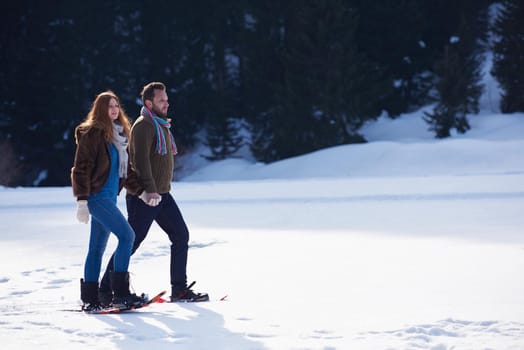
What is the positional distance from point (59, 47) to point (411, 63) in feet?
62.8

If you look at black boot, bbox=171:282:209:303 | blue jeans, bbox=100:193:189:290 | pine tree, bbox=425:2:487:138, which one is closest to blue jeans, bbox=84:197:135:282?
blue jeans, bbox=100:193:189:290

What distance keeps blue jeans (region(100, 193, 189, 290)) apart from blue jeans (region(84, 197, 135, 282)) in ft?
0.43

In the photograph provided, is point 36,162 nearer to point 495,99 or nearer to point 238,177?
point 238,177

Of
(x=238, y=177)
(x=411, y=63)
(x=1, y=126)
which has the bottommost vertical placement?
(x=238, y=177)

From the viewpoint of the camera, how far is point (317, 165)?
95.2 ft

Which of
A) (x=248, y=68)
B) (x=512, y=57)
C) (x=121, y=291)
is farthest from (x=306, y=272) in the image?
(x=248, y=68)

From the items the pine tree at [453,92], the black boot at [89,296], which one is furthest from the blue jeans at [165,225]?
the pine tree at [453,92]

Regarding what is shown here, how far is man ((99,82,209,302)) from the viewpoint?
17.1ft

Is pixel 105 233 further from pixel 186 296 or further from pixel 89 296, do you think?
pixel 186 296

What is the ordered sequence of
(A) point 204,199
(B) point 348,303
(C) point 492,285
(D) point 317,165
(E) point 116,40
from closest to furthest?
(B) point 348,303 < (C) point 492,285 < (A) point 204,199 < (D) point 317,165 < (E) point 116,40

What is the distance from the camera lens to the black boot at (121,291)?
521 cm

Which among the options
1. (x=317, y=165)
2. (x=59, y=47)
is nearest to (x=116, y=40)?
(x=59, y=47)

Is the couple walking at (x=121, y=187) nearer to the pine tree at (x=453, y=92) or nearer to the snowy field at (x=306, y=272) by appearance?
the snowy field at (x=306, y=272)

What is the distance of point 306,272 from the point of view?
6.84m
